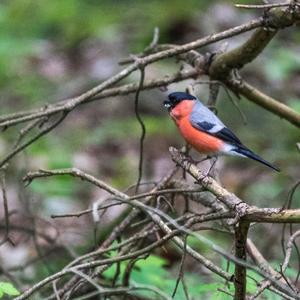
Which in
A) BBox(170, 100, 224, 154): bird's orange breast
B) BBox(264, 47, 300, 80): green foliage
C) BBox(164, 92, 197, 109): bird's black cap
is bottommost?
BBox(170, 100, 224, 154): bird's orange breast

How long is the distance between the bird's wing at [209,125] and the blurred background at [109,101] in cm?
149

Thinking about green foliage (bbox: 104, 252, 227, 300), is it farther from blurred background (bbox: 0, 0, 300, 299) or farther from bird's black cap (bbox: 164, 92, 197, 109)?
blurred background (bbox: 0, 0, 300, 299)

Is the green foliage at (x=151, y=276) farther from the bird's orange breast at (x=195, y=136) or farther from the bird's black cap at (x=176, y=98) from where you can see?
the bird's black cap at (x=176, y=98)

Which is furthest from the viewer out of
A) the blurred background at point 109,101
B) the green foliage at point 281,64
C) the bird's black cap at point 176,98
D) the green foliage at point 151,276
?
the green foliage at point 281,64

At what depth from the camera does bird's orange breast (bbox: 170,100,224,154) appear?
3803 mm

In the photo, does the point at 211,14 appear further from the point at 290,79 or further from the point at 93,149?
the point at 93,149

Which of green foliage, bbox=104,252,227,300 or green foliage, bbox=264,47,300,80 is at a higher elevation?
green foliage, bbox=264,47,300,80

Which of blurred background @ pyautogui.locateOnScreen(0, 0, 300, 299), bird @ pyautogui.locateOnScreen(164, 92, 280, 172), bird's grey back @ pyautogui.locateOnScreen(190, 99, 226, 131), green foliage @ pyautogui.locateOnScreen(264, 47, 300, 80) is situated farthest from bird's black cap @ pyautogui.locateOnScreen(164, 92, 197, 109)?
green foliage @ pyautogui.locateOnScreen(264, 47, 300, 80)

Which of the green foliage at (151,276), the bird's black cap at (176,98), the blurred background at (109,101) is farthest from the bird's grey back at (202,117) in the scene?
the blurred background at (109,101)

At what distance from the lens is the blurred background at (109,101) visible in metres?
6.41

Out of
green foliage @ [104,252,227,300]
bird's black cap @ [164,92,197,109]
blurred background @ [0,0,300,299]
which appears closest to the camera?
green foliage @ [104,252,227,300]

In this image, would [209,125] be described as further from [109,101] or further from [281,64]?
[109,101]

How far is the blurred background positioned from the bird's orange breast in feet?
4.84

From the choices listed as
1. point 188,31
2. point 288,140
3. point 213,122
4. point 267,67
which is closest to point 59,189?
point 288,140
